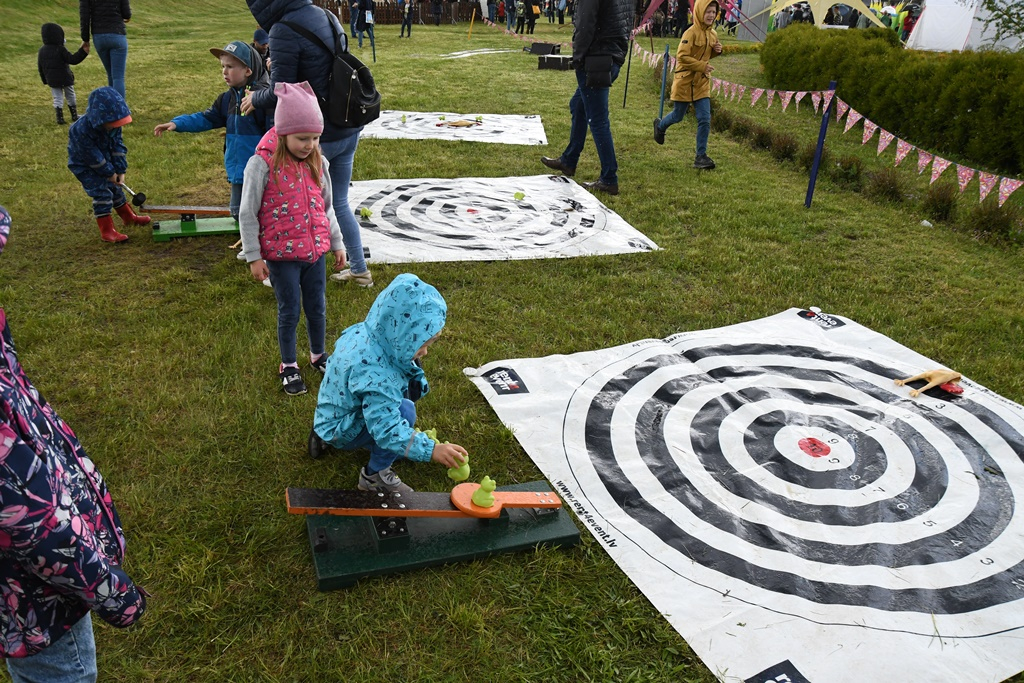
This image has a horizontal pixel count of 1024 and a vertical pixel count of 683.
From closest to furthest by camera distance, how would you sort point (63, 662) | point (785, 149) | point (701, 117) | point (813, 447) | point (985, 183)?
1. point (63, 662)
2. point (813, 447)
3. point (985, 183)
4. point (701, 117)
5. point (785, 149)

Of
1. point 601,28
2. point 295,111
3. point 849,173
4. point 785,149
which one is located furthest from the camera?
point 785,149

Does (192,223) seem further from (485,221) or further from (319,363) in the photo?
(319,363)

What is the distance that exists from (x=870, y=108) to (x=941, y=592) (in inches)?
397

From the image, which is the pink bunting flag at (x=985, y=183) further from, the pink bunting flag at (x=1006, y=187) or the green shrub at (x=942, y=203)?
the green shrub at (x=942, y=203)

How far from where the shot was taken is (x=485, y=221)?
6.49 meters

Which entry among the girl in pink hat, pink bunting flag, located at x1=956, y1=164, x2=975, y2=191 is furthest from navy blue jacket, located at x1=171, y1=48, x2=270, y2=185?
pink bunting flag, located at x1=956, y1=164, x2=975, y2=191

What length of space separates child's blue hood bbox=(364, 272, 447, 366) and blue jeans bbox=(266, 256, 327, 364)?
1.14m

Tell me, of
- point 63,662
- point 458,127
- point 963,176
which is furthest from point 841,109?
point 63,662

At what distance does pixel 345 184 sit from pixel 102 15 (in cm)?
650

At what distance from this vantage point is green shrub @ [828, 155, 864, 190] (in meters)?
7.90

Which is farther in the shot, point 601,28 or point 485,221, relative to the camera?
point 601,28

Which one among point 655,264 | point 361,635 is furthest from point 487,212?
point 361,635

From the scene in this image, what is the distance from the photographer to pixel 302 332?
14.3 feet

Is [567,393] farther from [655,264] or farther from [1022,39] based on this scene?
[1022,39]
